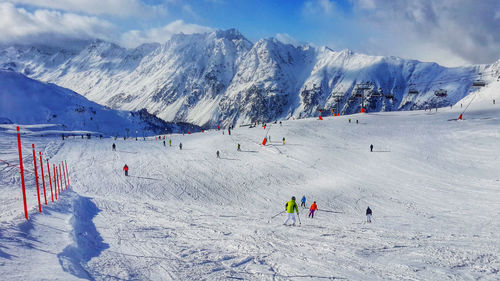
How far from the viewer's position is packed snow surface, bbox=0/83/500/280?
10.0 metres

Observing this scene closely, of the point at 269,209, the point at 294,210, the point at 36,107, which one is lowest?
the point at 269,209

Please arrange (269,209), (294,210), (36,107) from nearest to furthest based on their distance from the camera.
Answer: (294,210) → (269,209) → (36,107)

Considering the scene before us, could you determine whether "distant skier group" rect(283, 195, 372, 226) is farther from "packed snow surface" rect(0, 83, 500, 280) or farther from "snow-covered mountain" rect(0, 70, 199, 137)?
"snow-covered mountain" rect(0, 70, 199, 137)

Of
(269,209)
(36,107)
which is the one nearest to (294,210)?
(269,209)

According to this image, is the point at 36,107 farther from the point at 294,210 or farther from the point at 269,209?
the point at 294,210

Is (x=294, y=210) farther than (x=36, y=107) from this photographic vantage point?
No

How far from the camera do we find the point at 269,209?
25469 millimetres

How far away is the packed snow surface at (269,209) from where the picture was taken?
32.9ft

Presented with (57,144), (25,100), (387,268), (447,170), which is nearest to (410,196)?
(447,170)

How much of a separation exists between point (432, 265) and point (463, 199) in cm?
2006

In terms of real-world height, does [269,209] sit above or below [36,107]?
below

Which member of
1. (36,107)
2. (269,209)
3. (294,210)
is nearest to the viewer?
(294,210)

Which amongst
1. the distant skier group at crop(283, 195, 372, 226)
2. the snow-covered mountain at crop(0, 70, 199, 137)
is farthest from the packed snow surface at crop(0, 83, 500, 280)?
the snow-covered mountain at crop(0, 70, 199, 137)

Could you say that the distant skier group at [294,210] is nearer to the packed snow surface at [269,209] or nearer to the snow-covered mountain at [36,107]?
the packed snow surface at [269,209]
